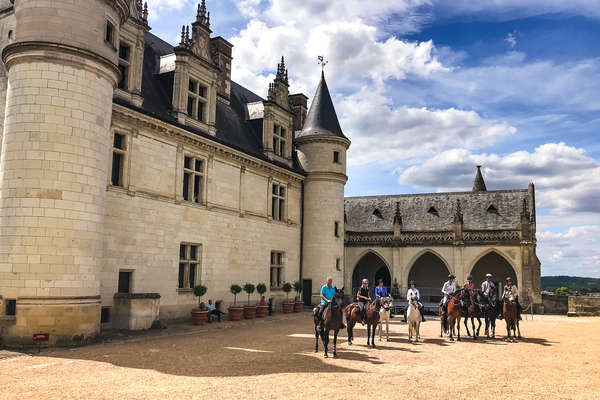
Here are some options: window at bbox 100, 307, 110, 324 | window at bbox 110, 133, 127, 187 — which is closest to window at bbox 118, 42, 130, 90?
window at bbox 110, 133, 127, 187

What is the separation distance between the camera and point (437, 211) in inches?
1265

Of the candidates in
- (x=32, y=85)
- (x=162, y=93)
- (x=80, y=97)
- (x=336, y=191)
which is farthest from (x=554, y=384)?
(x=336, y=191)

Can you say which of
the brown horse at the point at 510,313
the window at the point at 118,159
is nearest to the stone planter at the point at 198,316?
the window at the point at 118,159

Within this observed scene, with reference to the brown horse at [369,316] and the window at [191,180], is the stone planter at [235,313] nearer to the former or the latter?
the window at [191,180]

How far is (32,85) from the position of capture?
37.1 feet

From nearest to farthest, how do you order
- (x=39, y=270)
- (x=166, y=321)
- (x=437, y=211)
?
(x=39, y=270) < (x=166, y=321) < (x=437, y=211)

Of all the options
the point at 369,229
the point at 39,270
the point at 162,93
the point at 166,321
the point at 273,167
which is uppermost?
the point at 162,93

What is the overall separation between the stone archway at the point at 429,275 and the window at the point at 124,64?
22.8 meters

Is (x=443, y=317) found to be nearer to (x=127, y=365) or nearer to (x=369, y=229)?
(x=127, y=365)

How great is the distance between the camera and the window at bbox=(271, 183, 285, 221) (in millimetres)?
22812

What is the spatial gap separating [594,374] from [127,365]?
27.5ft

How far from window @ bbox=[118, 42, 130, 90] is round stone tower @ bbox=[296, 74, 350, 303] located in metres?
11.2

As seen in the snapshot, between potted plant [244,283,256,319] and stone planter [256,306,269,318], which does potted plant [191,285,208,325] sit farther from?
stone planter [256,306,269,318]

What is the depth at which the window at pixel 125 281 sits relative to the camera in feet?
47.6
